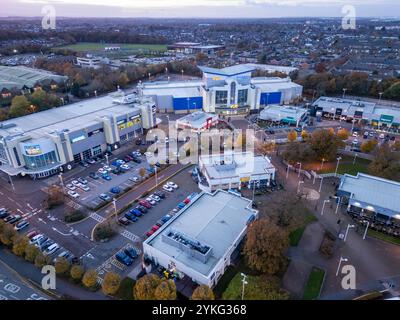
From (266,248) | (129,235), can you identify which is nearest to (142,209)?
(129,235)

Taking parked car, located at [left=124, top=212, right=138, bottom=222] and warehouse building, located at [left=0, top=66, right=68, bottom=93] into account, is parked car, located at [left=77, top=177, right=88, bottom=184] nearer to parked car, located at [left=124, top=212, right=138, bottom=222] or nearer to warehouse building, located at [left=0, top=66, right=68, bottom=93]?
parked car, located at [left=124, top=212, right=138, bottom=222]

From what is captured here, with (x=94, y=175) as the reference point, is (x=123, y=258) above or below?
below

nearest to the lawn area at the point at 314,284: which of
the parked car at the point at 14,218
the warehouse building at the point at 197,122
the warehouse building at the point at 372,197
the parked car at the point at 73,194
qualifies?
the warehouse building at the point at 372,197

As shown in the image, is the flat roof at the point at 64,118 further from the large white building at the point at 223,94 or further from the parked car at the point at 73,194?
the large white building at the point at 223,94

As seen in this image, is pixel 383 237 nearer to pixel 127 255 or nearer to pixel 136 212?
pixel 127 255

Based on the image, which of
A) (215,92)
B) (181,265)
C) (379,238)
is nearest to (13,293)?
(181,265)

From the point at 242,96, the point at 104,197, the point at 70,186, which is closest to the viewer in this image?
the point at 104,197

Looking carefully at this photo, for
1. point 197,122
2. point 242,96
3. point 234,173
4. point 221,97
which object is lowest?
point 234,173
